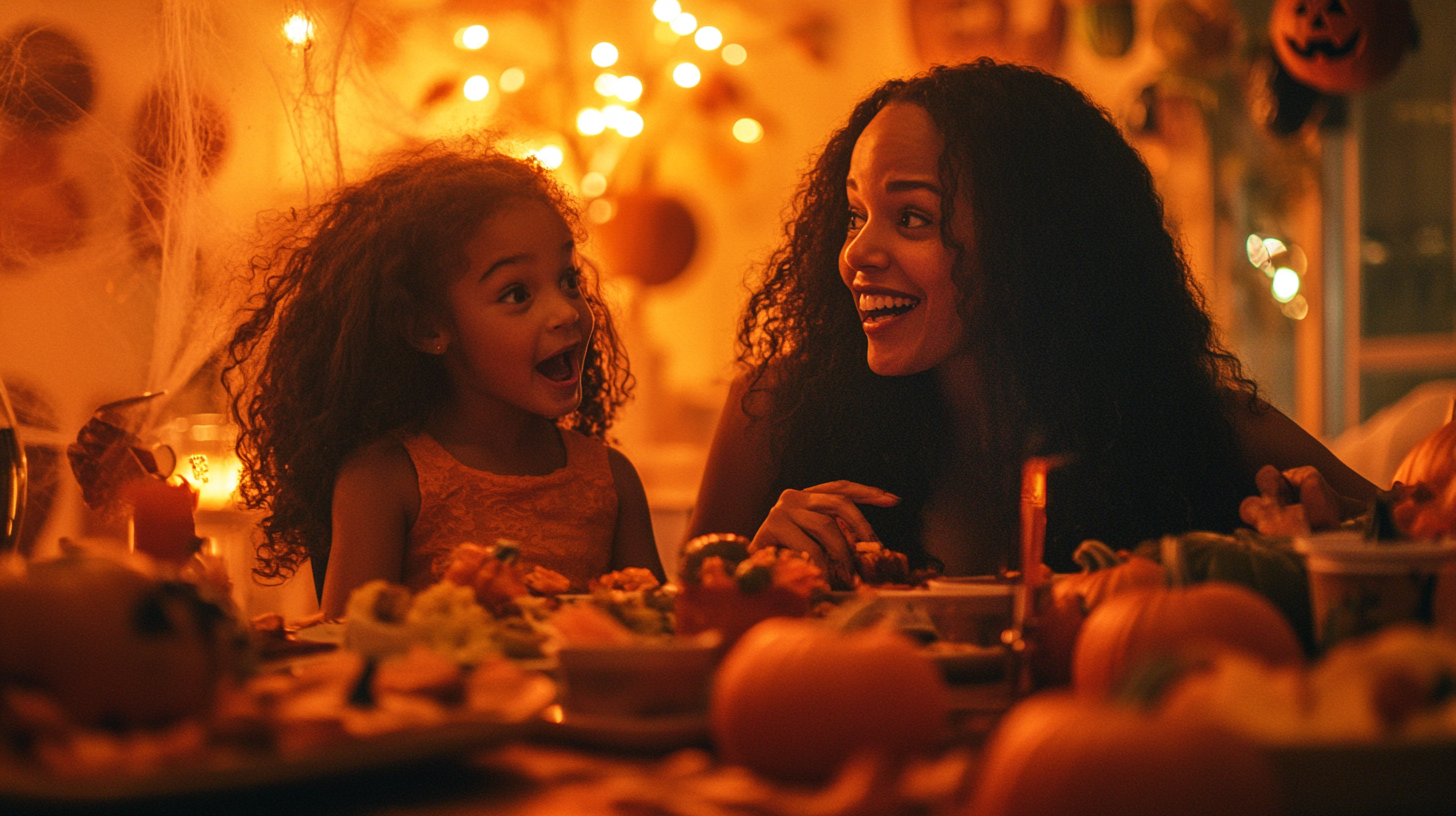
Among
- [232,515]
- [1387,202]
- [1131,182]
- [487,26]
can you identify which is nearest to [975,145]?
[1131,182]

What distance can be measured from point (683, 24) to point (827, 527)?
3.94 meters

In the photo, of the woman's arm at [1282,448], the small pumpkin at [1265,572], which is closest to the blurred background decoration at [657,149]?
the woman's arm at [1282,448]

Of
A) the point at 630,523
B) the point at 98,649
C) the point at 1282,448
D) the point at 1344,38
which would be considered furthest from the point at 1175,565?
the point at 1344,38

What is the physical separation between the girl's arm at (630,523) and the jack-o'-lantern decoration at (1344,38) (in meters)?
1.68

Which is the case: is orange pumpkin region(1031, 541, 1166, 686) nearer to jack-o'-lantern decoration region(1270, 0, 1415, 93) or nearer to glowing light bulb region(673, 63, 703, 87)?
jack-o'-lantern decoration region(1270, 0, 1415, 93)

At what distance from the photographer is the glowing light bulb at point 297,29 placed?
165 cm

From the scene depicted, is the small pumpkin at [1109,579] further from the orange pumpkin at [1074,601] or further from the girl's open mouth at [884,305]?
the girl's open mouth at [884,305]

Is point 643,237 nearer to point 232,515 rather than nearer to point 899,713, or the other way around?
point 232,515

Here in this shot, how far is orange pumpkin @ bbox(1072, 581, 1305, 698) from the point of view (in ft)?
2.51

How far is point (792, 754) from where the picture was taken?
0.66 meters

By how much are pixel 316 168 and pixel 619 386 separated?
0.64 meters

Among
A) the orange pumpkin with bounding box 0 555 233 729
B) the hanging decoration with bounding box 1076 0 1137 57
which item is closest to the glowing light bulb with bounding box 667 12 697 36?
the hanging decoration with bounding box 1076 0 1137 57

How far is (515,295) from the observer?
1768 millimetres

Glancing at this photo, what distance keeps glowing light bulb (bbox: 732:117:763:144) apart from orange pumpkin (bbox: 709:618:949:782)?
499 centimetres
